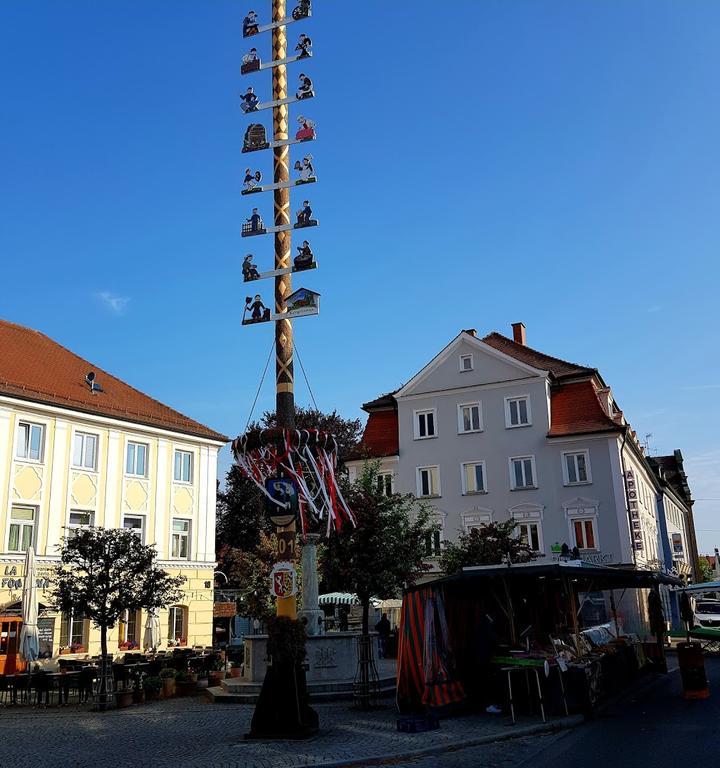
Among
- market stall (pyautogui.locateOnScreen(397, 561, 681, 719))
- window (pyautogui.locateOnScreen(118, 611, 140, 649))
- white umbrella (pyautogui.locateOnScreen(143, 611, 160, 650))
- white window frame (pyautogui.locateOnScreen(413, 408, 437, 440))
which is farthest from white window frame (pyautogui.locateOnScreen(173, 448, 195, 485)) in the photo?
market stall (pyautogui.locateOnScreen(397, 561, 681, 719))

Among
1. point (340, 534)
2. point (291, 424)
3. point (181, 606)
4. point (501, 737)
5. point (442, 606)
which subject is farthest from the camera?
point (181, 606)

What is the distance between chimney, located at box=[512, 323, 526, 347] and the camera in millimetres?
46500

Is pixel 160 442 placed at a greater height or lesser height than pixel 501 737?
greater

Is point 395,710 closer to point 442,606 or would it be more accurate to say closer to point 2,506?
point 442,606

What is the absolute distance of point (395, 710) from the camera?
15.9 meters

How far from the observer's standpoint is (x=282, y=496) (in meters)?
13.4

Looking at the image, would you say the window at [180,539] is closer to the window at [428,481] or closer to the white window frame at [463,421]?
the window at [428,481]

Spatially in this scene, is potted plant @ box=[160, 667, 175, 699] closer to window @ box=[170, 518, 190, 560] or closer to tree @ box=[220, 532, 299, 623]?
tree @ box=[220, 532, 299, 623]

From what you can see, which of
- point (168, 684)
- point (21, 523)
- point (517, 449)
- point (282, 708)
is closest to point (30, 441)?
point (21, 523)

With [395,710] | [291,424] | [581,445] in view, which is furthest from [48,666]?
[581,445]

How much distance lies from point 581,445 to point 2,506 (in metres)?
24.8

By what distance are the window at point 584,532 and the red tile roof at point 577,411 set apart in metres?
4.02

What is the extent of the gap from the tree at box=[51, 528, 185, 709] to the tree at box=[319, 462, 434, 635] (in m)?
4.62

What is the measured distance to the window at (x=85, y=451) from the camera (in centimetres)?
3064
